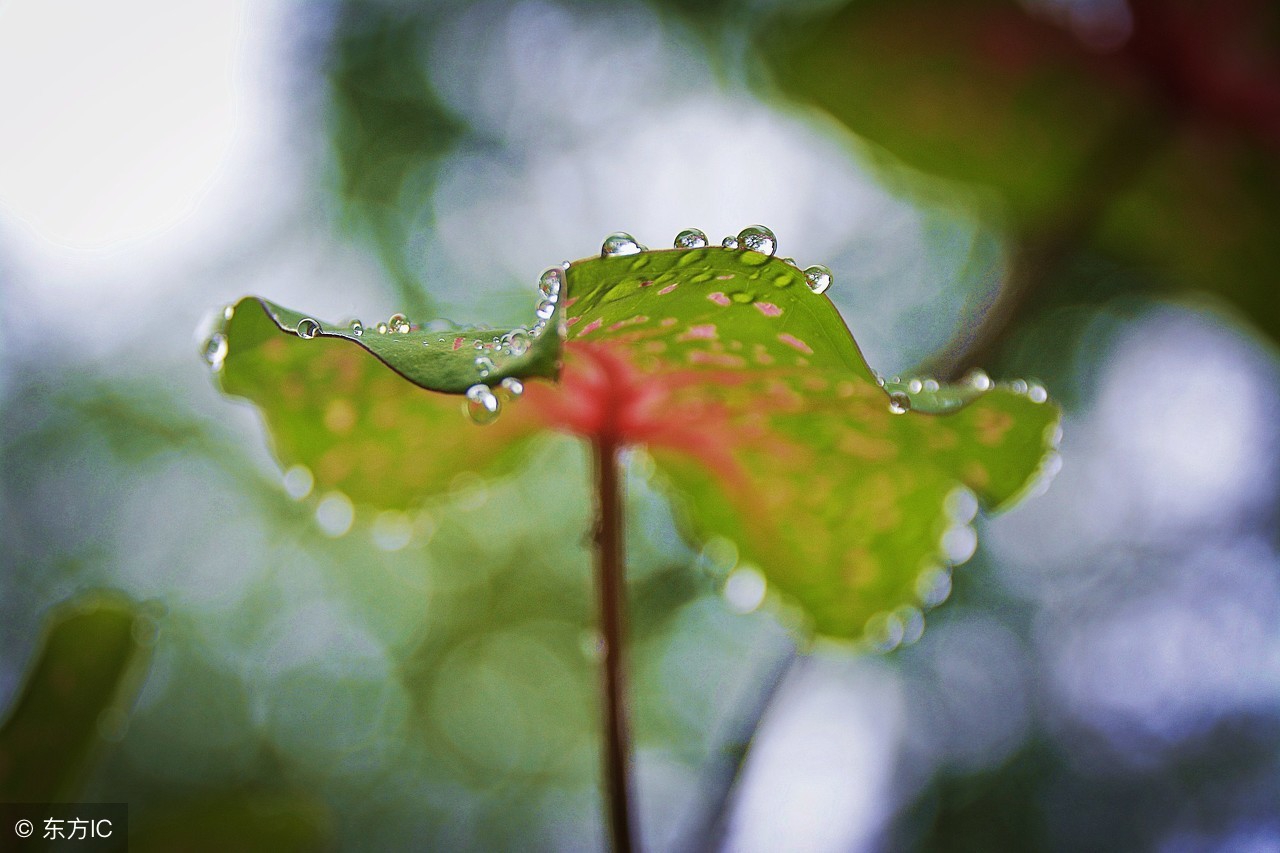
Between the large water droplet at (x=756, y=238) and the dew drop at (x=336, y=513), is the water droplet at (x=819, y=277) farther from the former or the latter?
the dew drop at (x=336, y=513)

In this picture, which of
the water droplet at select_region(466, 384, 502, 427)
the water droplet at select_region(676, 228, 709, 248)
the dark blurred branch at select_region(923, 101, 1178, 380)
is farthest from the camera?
the dark blurred branch at select_region(923, 101, 1178, 380)

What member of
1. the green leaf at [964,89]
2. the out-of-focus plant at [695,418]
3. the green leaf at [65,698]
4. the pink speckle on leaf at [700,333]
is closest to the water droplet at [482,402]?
the out-of-focus plant at [695,418]

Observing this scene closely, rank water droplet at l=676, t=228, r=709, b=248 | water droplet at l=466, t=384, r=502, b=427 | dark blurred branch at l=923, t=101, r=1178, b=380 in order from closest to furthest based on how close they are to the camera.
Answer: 1. water droplet at l=466, t=384, r=502, b=427
2. water droplet at l=676, t=228, r=709, b=248
3. dark blurred branch at l=923, t=101, r=1178, b=380

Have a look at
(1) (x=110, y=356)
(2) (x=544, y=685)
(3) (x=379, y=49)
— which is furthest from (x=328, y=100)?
(2) (x=544, y=685)

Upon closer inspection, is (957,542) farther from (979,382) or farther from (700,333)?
(700,333)

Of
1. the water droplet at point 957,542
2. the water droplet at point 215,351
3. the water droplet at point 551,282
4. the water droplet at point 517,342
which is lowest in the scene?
the water droplet at point 957,542

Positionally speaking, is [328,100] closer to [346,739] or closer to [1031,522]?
[346,739]

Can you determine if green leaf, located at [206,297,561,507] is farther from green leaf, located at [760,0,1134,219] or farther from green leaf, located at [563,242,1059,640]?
green leaf, located at [760,0,1134,219]

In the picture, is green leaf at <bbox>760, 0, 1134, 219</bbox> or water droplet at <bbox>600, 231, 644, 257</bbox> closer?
water droplet at <bbox>600, 231, 644, 257</bbox>

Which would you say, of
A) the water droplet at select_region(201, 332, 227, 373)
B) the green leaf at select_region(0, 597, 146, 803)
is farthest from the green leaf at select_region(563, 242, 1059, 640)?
the green leaf at select_region(0, 597, 146, 803)
